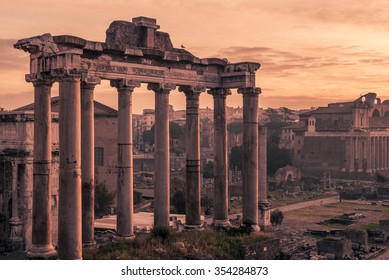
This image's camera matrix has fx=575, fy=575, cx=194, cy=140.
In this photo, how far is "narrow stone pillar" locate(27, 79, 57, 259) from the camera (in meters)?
15.9

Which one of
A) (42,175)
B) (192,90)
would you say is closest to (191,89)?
(192,90)

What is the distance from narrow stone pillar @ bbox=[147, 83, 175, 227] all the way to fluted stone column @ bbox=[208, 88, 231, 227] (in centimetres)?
266

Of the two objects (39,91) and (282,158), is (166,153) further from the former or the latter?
(282,158)

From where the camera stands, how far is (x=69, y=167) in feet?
49.8

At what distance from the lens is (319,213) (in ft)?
177

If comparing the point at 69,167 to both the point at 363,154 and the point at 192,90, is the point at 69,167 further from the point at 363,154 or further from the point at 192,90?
the point at 363,154

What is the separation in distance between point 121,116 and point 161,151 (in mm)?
2068

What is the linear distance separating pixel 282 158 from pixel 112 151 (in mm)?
39243

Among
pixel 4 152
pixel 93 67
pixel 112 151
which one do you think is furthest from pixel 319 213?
pixel 93 67

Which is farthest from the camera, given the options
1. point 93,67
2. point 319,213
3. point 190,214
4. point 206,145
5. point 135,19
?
point 206,145

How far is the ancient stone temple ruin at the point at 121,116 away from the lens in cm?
1525

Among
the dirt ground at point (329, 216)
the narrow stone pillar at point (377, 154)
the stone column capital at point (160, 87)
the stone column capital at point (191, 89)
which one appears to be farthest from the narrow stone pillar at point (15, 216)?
the narrow stone pillar at point (377, 154)

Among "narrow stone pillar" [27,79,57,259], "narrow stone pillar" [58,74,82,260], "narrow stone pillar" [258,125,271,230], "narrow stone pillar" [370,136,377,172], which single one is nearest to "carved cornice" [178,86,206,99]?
"narrow stone pillar" [27,79,57,259]

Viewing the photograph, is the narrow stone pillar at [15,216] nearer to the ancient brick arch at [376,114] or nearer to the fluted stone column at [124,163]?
the fluted stone column at [124,163]
